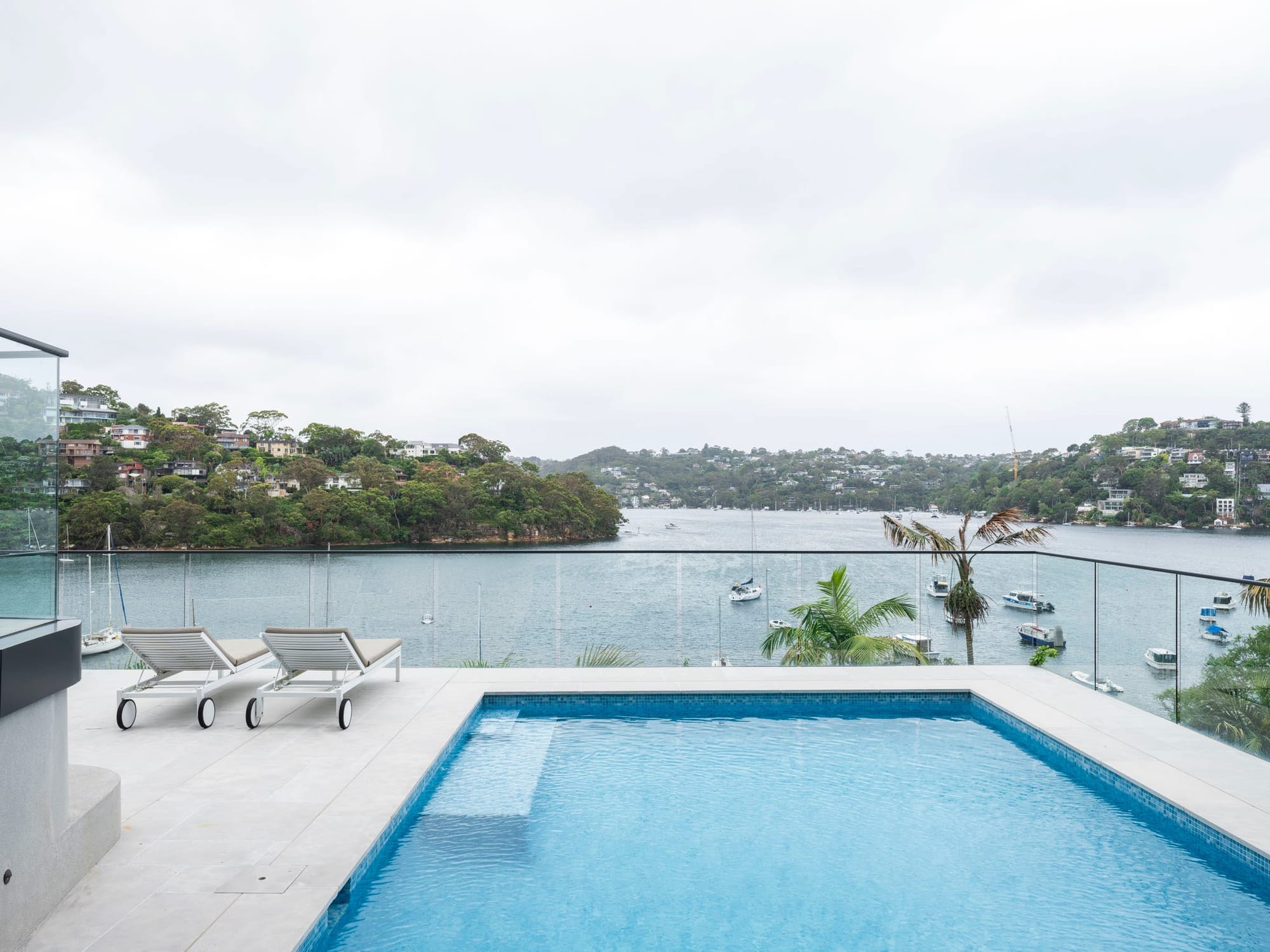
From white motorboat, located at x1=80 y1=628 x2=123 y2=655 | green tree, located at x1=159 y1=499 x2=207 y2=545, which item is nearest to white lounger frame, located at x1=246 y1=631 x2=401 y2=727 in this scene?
white motorboat, located at x1=80 y1=628 x2=123 y2=655

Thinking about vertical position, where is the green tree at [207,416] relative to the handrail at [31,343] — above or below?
above

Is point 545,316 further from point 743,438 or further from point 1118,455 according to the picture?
point 1118,455

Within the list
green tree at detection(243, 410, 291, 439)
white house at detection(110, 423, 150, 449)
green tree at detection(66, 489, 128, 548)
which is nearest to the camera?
green tree at detection(66, 489, 128, 548)

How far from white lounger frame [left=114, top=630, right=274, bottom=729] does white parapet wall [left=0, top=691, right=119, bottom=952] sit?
7.47 feet

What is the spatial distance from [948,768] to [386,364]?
4213 cm

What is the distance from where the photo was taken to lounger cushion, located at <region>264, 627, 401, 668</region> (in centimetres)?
519

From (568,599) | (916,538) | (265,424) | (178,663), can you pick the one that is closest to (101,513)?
(178,663)

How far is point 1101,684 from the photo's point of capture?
618 cm

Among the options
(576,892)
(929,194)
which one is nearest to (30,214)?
(929,194)

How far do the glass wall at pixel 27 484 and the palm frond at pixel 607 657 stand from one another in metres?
4.72

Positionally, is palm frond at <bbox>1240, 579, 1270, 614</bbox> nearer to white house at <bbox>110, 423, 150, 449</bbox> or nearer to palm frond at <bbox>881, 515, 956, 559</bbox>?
palm frond at <bbox>881, 515, 956, 559</bbox>

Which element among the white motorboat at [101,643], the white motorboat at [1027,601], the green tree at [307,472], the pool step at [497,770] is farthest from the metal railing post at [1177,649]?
the green tree at [307,472]

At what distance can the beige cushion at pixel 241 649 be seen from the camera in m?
5.54

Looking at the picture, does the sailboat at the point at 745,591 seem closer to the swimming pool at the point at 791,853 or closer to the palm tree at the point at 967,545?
the palm tree at the point at 967,545
